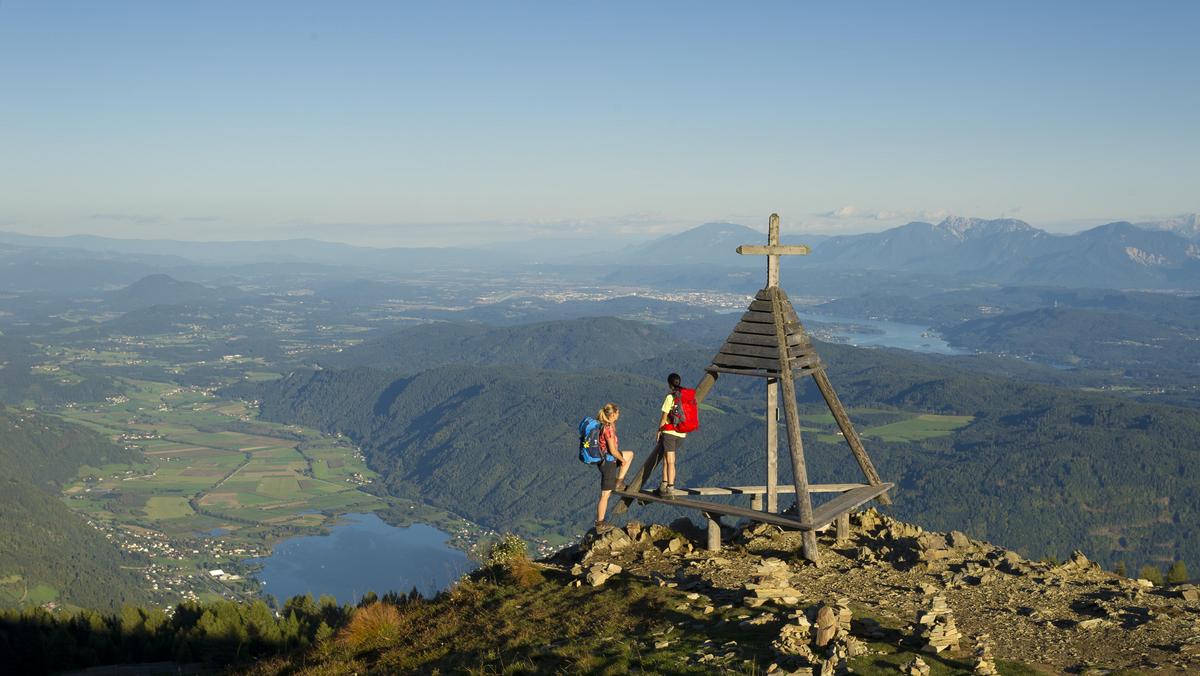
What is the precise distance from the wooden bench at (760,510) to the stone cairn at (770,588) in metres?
1.47

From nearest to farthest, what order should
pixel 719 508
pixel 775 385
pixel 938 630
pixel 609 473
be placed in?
pixel 938 630 < pixel 719 508 < pixel 775 385 < pixel 609 473

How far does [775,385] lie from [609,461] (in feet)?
15.0

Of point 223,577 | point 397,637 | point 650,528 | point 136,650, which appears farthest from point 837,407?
point 223,577

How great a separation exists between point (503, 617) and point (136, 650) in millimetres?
28149

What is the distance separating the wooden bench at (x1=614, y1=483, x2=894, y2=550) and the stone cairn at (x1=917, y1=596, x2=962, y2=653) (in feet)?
15.5

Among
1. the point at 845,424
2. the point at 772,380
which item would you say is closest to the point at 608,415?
the point at 772,380

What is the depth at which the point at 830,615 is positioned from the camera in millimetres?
15047

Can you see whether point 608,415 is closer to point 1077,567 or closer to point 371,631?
point 371,631

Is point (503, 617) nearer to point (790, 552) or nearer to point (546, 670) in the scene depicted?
point (546, 670)

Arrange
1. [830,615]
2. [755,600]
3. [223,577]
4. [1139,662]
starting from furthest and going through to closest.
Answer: [223,577], [755,600], [830,615], [1139,662]

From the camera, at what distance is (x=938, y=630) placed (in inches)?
588

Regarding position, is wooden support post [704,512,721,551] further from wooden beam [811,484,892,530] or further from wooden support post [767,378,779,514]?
wooden beam [811,484,892,530]

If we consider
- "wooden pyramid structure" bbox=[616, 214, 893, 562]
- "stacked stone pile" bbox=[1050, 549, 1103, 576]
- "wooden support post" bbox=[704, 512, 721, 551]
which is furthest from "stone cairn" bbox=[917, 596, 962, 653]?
"wooden support post" bbox=[704, 512, 721, 551]

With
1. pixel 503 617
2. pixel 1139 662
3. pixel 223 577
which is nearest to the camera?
pixel 1139 662
